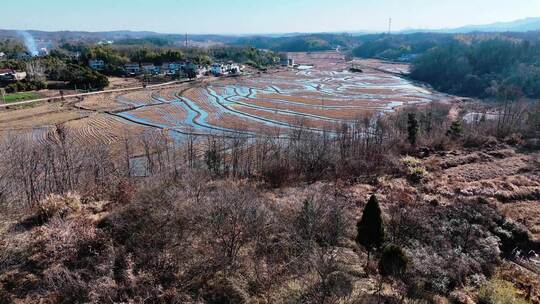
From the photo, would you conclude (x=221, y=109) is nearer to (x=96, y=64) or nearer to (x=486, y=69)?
(x=96, y=64)

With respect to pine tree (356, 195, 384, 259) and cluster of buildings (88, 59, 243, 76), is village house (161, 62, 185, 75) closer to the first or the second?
cluster of buildings (88, 59, 243, 76)

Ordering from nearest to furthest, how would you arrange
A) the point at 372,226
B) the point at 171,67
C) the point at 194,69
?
the point at 372,226 < the point at 194,69 < the point at 171,67

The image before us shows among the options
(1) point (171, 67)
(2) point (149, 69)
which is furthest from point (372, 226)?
(1) point (171, 67)

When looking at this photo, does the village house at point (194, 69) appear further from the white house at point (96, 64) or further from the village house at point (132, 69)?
the white house at point (96, 64)

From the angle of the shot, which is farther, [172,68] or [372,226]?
[172,68]

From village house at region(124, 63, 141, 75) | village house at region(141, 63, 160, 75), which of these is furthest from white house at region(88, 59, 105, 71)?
village house at region(141, 63, 160, 75)

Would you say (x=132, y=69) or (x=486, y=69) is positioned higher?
(x=486, y=69)

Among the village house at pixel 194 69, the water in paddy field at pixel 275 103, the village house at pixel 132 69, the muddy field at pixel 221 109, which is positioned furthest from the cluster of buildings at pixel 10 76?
the village house at pixel 194 69
